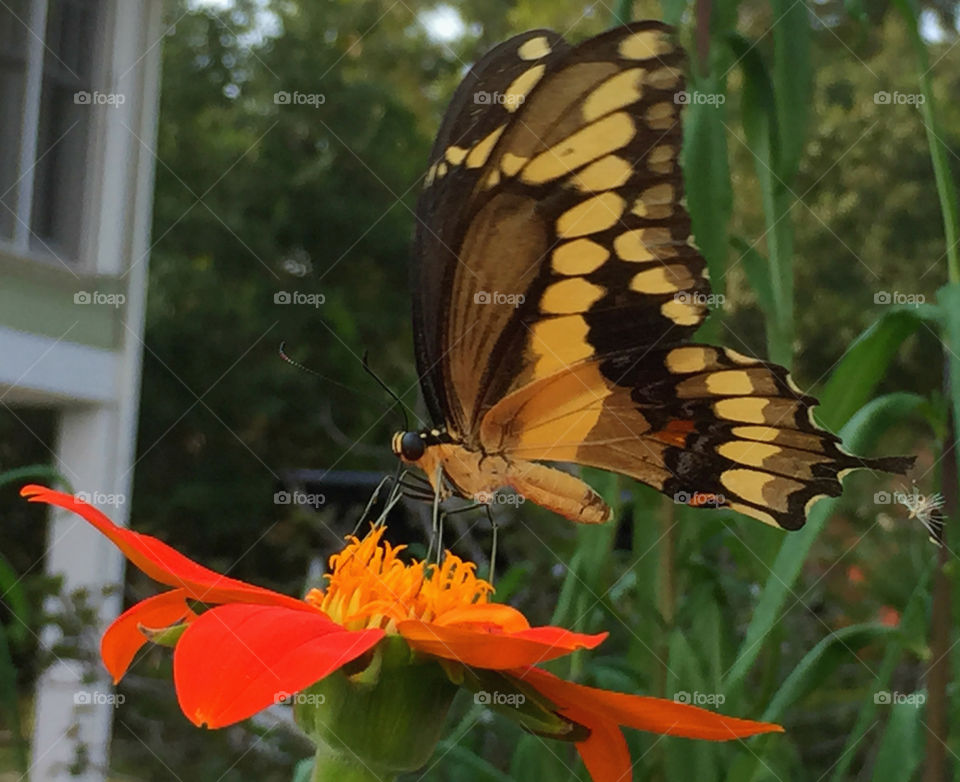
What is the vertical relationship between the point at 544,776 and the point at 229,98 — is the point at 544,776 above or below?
below

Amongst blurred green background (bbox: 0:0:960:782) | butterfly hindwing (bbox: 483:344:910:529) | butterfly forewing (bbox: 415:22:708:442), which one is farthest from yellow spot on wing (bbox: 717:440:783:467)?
blurred green background (bbox: 0:0:960:782)

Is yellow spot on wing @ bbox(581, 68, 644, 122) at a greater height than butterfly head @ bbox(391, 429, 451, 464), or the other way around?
yellow spot on wing @ bbox(581, 68, 644, 122)

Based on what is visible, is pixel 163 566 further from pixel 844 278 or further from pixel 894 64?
pixel 894 64

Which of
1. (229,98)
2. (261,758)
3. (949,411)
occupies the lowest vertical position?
(261,758)

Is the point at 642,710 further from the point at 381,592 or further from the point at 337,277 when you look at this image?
the point at 337,277

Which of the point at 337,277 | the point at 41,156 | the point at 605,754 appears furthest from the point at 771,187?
the point at 337,277

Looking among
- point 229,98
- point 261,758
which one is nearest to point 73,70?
point 261,758

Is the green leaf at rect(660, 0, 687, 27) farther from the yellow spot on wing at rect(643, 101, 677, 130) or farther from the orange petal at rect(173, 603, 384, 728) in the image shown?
the orange petal at rect(173, 603, 384, 728)
